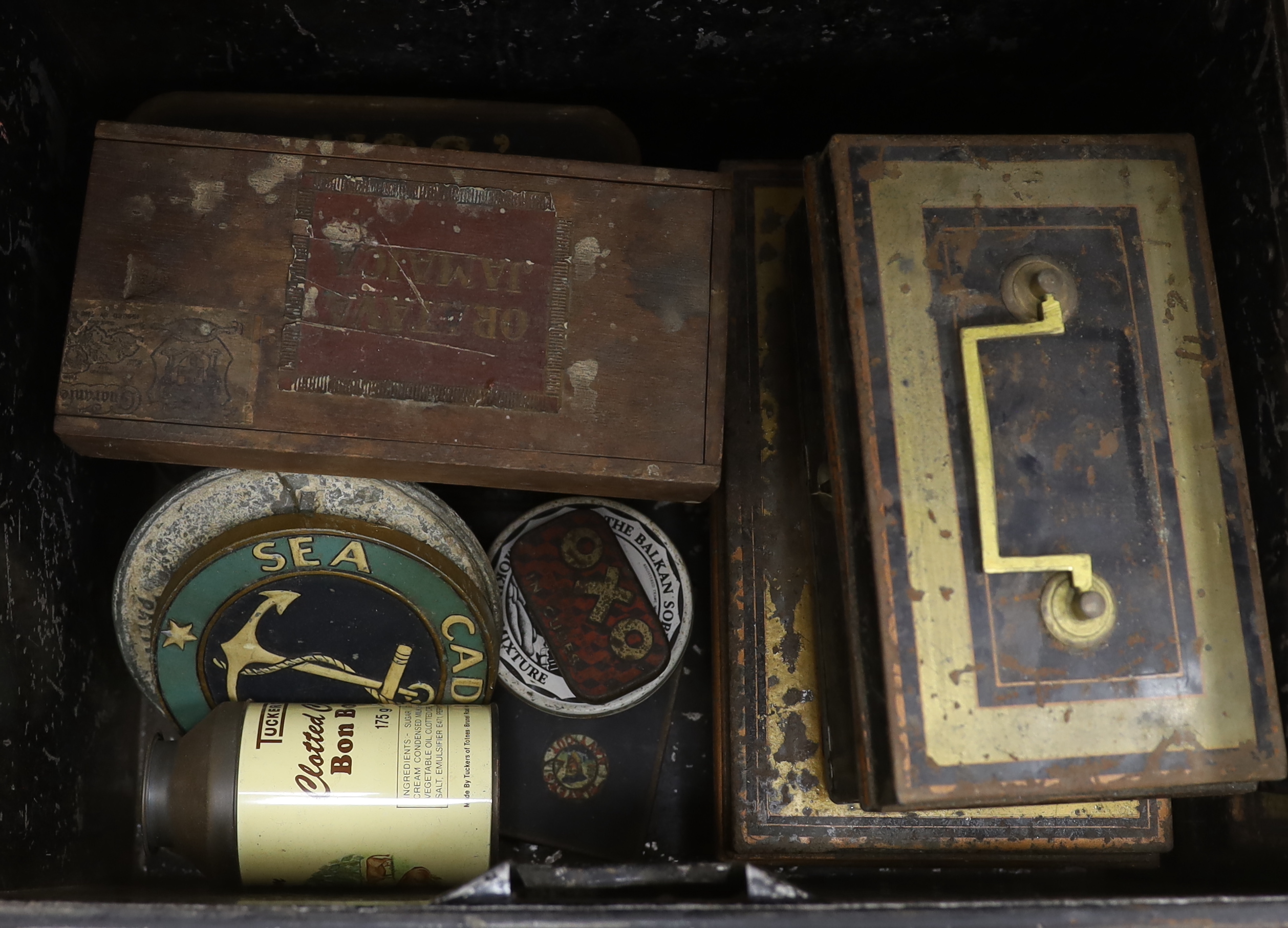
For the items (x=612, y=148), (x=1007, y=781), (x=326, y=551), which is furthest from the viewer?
(x=612, y=148)

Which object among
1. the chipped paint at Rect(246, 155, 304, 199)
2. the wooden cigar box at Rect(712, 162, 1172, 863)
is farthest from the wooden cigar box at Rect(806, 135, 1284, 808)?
the chipped paint at Rect(246, 155, 304, 199)

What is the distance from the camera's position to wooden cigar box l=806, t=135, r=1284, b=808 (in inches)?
36.4

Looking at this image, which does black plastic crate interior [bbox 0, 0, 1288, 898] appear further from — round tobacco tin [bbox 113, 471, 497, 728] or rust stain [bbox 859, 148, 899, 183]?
rust stain [bbox 859, 148, 899, 183]

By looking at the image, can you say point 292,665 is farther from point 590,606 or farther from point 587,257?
point 587,257

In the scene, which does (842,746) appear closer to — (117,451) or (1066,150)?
(1066,150)

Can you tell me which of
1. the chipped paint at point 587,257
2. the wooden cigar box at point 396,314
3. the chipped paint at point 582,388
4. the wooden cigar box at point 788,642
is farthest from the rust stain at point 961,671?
the chipped paint at point 587,257

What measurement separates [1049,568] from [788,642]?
1.19 feet

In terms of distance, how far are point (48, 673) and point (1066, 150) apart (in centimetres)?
134

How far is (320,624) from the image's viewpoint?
115 cm

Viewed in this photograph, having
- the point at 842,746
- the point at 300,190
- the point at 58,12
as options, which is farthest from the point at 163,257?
the point at 842,746

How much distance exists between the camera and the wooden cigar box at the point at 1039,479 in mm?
923

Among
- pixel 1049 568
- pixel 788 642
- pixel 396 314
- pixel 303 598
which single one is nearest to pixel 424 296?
pixel 396 314

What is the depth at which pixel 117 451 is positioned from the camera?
3.38ft

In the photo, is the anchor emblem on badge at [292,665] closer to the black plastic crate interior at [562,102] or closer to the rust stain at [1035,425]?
the black plastic crate interior at [562,102]
